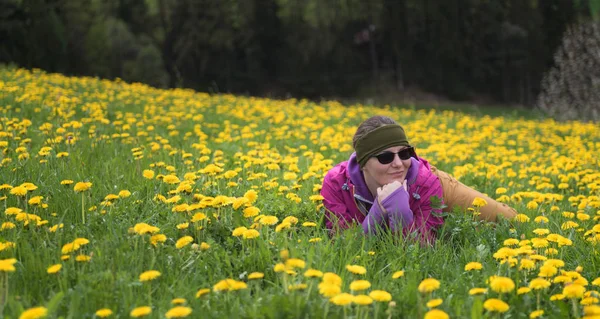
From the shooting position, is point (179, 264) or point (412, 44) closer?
point (179, 264)

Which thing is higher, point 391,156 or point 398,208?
point 391,156

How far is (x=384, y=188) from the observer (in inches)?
128

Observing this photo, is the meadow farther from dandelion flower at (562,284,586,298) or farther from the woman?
the woman

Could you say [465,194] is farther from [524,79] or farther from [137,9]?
[524,79]

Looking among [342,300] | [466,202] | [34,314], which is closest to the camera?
[34,314]

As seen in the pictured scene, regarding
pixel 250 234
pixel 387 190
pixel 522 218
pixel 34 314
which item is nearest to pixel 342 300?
pixel 250 234

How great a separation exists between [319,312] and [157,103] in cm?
761

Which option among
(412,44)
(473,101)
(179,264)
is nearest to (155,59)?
(412,44)

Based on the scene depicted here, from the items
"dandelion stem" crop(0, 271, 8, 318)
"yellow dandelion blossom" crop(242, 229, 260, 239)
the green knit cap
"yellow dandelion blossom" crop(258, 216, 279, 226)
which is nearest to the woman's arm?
the green knit cap

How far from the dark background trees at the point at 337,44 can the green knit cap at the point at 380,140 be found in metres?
22.8

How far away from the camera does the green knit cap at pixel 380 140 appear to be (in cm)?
322

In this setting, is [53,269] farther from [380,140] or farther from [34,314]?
[380,140]

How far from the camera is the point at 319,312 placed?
2.13 metres

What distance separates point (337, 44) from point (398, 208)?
2951 centimetres
